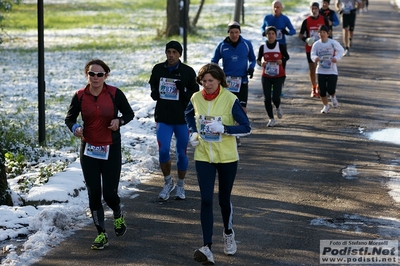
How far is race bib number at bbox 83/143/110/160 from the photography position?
26.5 ft

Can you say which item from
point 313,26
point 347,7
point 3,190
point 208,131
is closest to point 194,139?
point 208,131

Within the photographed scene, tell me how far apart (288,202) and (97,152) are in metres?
2.77

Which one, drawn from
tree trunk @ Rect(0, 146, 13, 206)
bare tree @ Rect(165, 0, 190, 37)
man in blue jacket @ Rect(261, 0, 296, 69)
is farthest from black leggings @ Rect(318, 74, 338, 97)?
bare tree @ Rect(165, 0, 190, 37)

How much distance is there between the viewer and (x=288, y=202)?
976 centimetres

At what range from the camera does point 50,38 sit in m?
32.4

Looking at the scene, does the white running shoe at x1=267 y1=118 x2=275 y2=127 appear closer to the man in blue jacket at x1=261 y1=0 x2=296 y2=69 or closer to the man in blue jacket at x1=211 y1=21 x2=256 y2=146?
the man in blue jacket at x1=211 y1=21 x2=256 y2=146

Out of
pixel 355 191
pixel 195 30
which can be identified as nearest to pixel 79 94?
pixel 355 191

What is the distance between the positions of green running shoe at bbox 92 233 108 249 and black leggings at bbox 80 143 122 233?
0.10 metres

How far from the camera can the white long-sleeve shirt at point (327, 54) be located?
15.5 m

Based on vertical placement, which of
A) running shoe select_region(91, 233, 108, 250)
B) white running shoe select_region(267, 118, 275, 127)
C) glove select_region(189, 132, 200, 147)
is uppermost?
glove select_region(189, 132, 200, 147)

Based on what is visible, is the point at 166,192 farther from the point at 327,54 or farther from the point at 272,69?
the point at 327,54

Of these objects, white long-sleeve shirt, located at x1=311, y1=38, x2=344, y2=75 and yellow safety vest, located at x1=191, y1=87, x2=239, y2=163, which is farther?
white long-sleeve shirt, located at x1=311, y1=38, x2=344, y2=75

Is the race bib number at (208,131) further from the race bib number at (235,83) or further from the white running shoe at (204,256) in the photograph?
the race bib number at (235,83)

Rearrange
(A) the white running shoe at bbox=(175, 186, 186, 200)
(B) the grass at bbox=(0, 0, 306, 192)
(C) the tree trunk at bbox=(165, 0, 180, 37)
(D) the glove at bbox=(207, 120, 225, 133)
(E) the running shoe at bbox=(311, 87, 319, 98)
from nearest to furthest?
1. (D) the glove at bbox=(207, 120, 225, 133)
2. (A) the white running shoe at bbox=(175, 186, 186, 200)
3. (B) the grass at bbox=(0, 0, 306, 192)
4. (E) the running shoe at bbox=(311, 87, 319, 98)
5. (C) the tree trunk at bbox=(165, 0, 180, 37)
